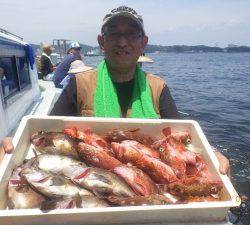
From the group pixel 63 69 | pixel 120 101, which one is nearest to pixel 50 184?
pixel 120 101

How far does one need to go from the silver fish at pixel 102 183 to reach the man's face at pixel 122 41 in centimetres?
159

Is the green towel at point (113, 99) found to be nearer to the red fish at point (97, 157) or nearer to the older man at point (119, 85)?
the older man at point (119, 85)

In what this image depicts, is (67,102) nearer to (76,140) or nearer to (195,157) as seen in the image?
(76,140)

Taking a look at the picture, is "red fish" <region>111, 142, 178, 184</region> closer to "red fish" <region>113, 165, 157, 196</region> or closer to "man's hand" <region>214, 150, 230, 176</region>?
"red fish" <region>113, 165, 157, 196</region>

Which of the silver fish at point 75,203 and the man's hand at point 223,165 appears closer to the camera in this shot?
the silver fish at point 75,203

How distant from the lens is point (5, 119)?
6.19 m

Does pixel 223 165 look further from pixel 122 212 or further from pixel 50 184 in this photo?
pixel 50 184

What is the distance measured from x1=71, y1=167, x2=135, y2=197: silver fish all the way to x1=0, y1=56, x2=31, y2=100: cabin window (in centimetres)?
419

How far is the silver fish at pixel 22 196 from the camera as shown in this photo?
2.53m

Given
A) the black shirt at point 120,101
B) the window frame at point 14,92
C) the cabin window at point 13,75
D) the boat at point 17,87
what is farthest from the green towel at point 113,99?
the cabin window at point 13,75

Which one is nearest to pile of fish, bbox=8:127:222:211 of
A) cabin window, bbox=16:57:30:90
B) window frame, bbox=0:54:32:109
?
window frame, bbox=0:54:32:109

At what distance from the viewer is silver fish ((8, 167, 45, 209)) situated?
99.6 inches

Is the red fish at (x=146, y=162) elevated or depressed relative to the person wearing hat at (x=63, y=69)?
elevated

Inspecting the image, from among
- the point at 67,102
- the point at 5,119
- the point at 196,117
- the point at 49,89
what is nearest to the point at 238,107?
the point at 196,117
